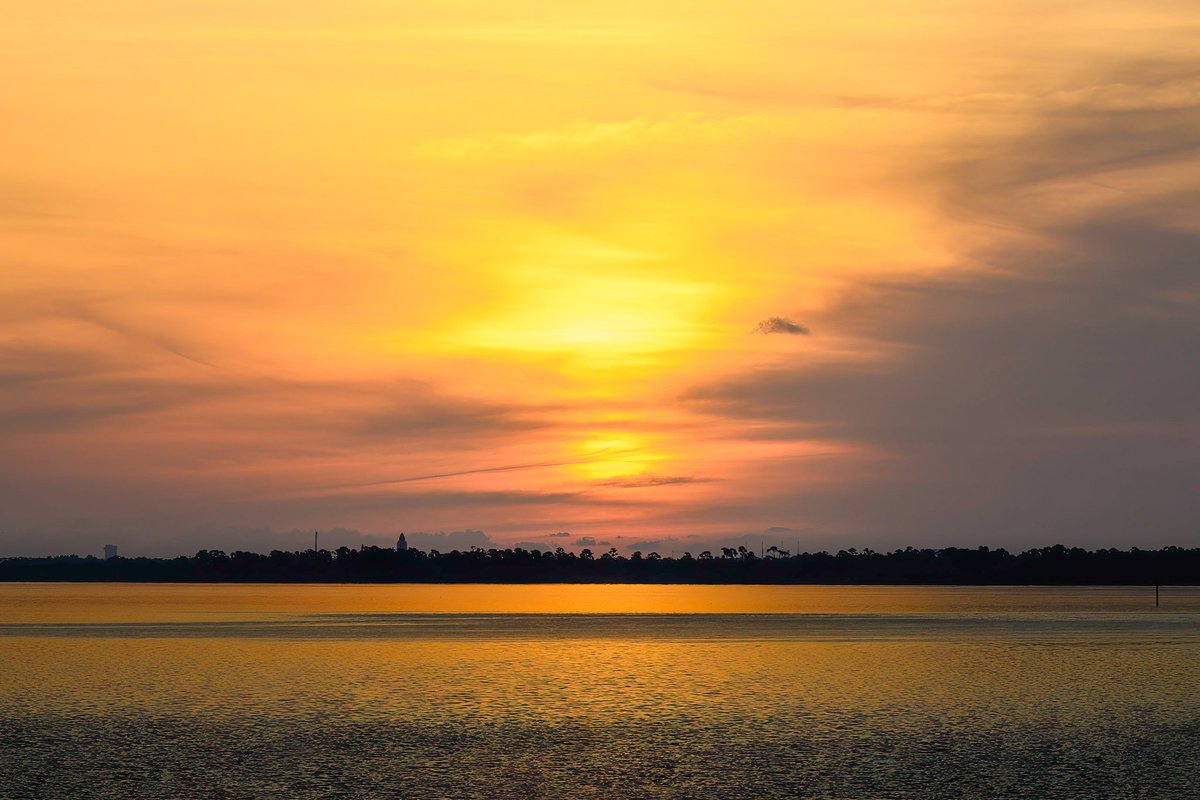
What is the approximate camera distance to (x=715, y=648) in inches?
3398

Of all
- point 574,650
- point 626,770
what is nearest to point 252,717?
point 626,770

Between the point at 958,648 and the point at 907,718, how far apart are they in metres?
41.6

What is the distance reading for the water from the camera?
33031 millimetres

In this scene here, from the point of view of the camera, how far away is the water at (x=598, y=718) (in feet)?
108

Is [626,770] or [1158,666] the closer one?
[626,770]

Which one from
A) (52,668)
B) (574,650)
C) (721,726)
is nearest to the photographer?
(721,726)

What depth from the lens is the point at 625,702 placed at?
2020 inches

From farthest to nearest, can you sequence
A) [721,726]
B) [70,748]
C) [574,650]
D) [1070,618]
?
[1070,618]
[574,650]
[721,726]
[70,748]

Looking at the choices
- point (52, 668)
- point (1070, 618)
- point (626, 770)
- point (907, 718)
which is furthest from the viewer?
point (1070, 618)

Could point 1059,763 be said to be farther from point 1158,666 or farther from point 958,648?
point 958,648

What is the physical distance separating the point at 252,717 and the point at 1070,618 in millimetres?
109154

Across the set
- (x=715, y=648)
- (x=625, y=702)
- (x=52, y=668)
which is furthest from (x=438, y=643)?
(x=625, y=702)

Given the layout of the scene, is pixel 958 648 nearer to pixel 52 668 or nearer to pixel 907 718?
pixel 907 718

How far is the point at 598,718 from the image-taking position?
46.0 m
